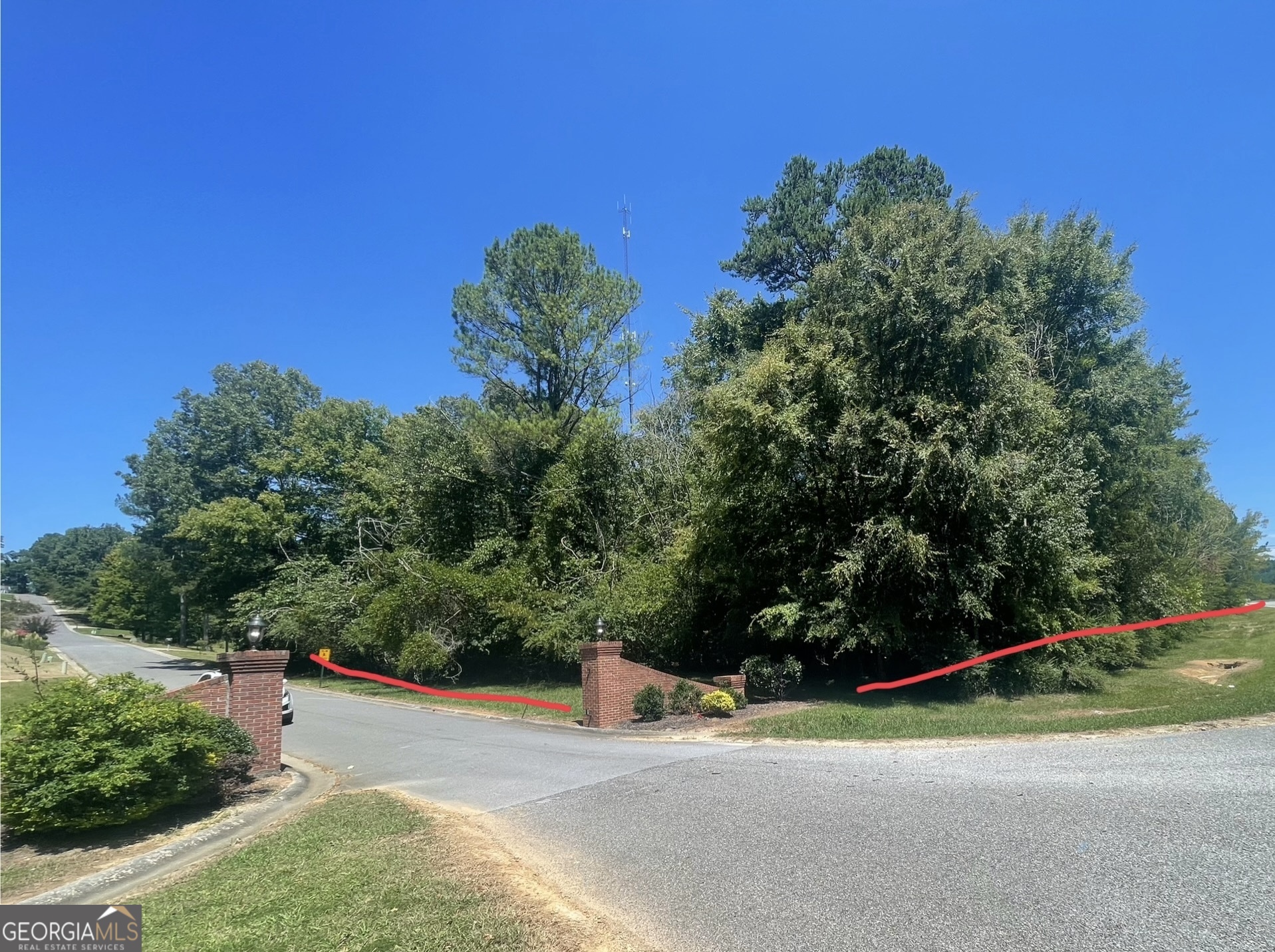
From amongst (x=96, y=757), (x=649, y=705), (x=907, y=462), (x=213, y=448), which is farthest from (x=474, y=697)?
(x=213, y=448)

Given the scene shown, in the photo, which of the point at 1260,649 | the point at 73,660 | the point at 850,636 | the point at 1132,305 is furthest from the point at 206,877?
the point at 73,660

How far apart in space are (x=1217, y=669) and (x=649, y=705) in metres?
18.8

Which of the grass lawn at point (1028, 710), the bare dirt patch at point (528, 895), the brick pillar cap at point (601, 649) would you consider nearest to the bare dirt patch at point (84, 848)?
the bare dirt patch at point (528, 895)

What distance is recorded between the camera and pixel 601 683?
15.2 m

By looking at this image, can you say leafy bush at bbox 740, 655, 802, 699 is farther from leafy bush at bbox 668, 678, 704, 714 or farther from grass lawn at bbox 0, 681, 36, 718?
grass lawn at bbox 0, 681, 36, 718

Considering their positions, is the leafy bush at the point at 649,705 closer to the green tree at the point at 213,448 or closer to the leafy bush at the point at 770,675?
the leafy bush at the point at 770,675

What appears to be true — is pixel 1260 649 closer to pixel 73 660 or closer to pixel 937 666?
pixel 937 666

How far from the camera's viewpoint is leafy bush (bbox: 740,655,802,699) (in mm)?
17094

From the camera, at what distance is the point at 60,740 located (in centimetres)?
781

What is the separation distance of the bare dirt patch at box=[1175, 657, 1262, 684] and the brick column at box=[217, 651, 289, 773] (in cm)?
2175

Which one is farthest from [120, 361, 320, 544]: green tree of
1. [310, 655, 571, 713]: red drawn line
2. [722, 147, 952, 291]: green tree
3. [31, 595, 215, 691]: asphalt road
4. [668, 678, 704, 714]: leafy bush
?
[668, 678, 704, 714]: leafy bush

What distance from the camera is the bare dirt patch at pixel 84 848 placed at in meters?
6.75

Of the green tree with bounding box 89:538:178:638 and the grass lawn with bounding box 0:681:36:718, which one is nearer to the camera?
the grass lawn with bounding box 0:681:36:718

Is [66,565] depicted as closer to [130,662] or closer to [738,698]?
[130,662]
